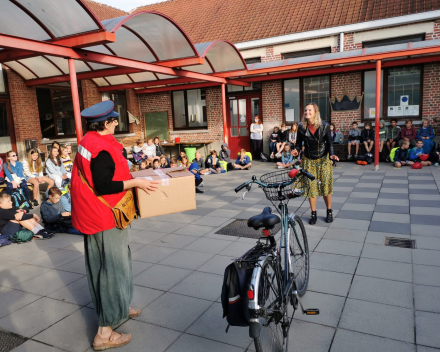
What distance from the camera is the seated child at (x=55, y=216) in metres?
6.02

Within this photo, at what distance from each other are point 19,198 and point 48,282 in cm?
461

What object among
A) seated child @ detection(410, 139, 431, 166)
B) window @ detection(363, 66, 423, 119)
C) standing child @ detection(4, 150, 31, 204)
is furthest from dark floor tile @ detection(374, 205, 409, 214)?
window @ detection(363, 66, 423, 119)

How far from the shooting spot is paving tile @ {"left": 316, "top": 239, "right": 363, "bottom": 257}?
4465mm

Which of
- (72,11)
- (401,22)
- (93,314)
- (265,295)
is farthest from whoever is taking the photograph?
(401,22)

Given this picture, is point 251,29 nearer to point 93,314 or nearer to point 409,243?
point 409,243

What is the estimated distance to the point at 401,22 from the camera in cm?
1284

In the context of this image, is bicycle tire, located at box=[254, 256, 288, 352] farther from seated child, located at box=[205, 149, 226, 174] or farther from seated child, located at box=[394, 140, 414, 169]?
seated child, located at box=[394, 140, 414, 169]

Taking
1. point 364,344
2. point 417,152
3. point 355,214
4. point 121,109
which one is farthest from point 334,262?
point 121,109

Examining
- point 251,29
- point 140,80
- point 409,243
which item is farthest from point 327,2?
point 409,243

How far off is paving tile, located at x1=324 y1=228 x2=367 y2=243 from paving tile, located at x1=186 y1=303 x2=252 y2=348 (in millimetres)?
2426

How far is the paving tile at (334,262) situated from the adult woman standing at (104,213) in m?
2.24

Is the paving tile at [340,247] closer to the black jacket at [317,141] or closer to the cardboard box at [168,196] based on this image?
the black jacket at [317,141]

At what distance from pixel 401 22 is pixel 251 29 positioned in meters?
6.30

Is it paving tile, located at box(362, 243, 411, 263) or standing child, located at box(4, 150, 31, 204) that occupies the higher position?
standing child, located at box(4, 150, 31, 204)
